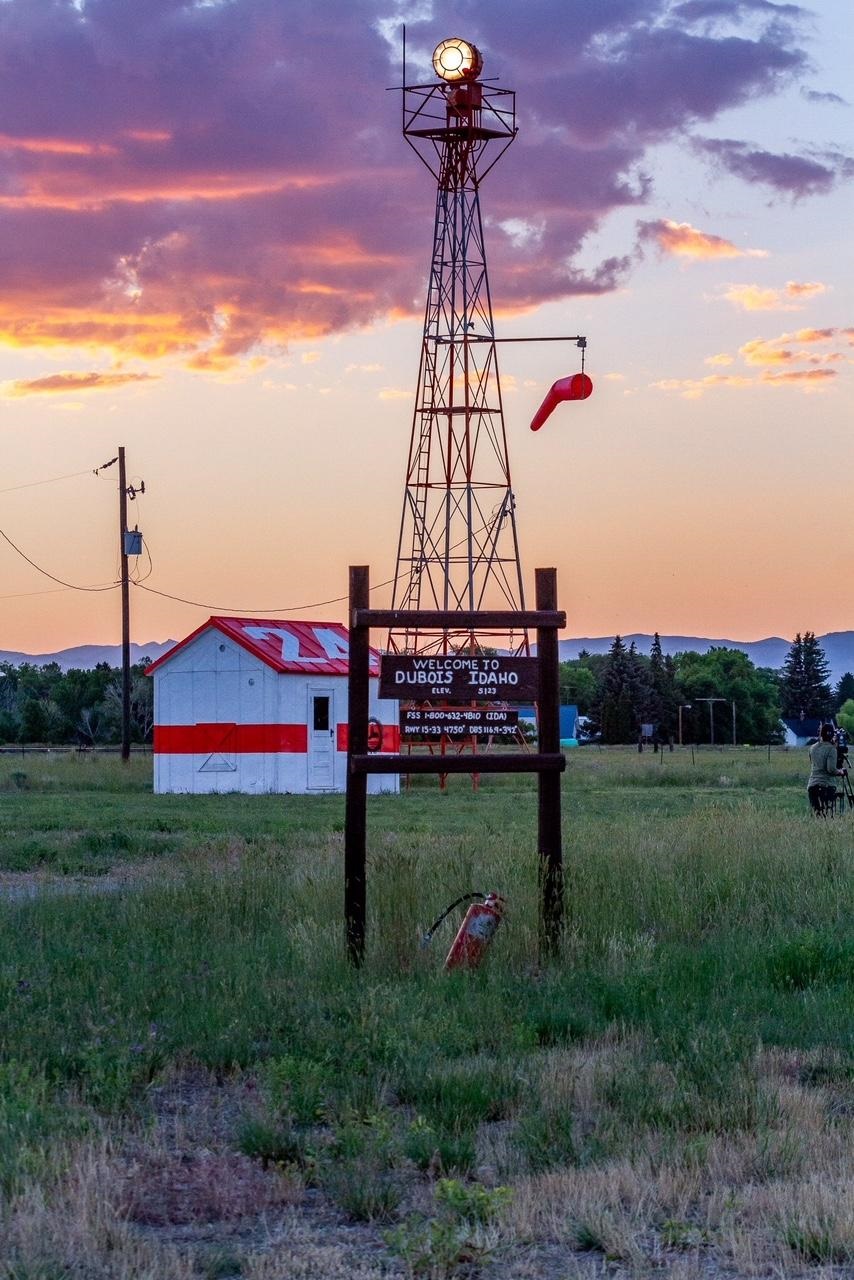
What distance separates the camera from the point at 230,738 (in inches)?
1395

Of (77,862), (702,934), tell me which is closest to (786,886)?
(702,934)

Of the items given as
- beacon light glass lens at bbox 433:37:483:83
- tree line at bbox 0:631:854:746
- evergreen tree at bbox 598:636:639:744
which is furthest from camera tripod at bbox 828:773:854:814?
evergreen tree at bbox 598:636:639:744

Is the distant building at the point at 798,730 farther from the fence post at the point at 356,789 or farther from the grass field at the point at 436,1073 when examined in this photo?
the fence post at the point at 356,789

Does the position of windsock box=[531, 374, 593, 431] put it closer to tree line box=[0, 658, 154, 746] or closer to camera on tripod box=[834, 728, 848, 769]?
camera on tripod box=[834, 728, 848, 769]

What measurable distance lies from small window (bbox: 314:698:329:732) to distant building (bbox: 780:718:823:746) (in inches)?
3862

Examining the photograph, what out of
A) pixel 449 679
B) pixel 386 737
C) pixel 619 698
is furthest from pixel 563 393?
pixel 619 698

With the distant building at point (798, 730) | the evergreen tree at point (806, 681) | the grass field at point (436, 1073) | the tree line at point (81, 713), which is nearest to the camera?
the grass field at point (436, 1073)

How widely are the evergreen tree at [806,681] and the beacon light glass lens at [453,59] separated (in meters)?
130

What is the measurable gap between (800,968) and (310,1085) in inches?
146

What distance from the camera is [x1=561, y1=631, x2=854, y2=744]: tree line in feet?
404

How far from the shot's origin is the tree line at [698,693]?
123188 mm

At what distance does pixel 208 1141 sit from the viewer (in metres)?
6.04

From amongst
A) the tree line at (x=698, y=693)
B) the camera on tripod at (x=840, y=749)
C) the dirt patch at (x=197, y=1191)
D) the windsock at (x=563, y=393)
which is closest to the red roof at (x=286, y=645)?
the camera on tripod at (x=840, y=749)

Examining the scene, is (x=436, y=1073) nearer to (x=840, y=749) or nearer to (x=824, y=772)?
(x=824, y=772)
